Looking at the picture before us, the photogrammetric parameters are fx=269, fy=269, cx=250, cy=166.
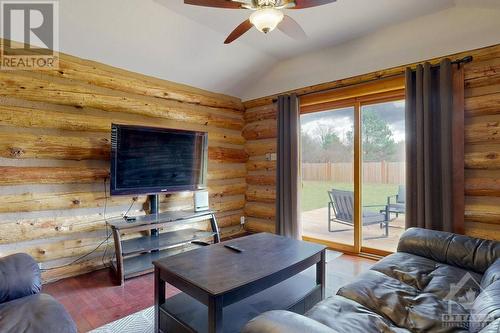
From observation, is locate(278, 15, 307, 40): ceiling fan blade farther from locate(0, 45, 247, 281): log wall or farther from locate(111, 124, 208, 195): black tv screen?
locate(0, 45, 247, 281): log wall

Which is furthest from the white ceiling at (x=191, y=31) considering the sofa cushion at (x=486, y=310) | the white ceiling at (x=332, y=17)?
the sofa cushion at (x=486, y=310)

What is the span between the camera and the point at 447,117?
9.23 ft

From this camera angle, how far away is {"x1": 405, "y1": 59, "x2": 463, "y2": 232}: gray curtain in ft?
9.23

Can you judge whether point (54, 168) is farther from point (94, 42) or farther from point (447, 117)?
point (447, 117)

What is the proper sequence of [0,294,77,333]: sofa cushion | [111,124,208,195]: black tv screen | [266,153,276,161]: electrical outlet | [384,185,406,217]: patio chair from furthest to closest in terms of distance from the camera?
[266,153,276,161]: electrical outlet
[384,185,406,217]: patio chair
[111,124,208,195]: black tv screen
[0,294,77,333]: sofa cushion

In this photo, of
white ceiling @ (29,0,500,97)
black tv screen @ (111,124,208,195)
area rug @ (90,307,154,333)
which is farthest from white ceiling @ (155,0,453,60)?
area rug @ (90,307,154,333)

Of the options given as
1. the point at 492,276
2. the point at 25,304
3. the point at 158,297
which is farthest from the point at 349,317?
the point at 25,304

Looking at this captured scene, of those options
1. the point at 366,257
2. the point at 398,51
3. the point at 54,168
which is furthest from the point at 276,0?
the point at 366,257

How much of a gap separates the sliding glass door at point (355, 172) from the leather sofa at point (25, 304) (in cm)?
344

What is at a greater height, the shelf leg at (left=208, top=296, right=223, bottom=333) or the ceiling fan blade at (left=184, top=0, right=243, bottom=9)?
the ceiling fan blade at (left=184, top=0, right=243, bottom=9)

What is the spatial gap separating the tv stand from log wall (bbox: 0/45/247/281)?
361mm

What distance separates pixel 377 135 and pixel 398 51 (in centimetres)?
105

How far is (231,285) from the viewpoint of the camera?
162 cm

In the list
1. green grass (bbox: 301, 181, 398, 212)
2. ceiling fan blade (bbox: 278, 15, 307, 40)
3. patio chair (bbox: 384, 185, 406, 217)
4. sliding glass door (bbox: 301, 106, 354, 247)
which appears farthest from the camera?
sliding glass door (bbox: 301, 106, 354, 247)
